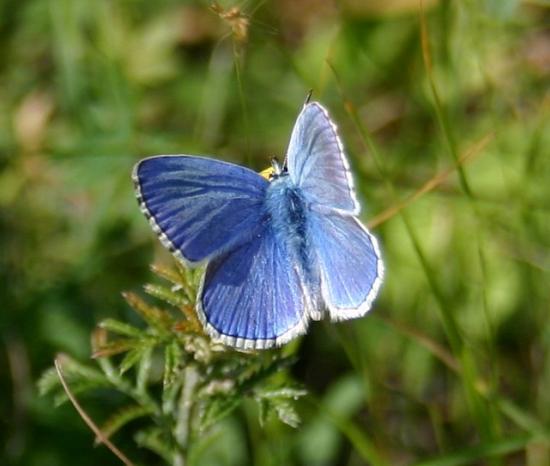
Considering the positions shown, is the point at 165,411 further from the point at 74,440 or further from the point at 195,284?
the point at 74,440

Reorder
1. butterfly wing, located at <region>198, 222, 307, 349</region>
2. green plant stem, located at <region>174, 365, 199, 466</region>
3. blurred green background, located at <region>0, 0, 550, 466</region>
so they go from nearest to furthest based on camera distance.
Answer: butterfly wing, located at <region>198, 222, 307, 349</region>, green plant stem, located at <region>174, 365, 199, 466</region>, blurred green background, located at <region>0, 0, 550, 466</region>

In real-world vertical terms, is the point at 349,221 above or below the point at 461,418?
above

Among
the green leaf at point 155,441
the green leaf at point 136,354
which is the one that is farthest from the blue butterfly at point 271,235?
the green leaf at point 155,441

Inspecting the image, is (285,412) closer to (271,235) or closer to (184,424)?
(184,424)

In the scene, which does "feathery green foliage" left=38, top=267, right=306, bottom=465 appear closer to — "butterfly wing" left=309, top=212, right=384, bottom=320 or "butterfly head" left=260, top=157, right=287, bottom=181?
"butterfly wing" left=309, top=212, right=384, bottom=320

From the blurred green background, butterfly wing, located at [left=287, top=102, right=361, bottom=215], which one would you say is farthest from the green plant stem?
the blurred green background

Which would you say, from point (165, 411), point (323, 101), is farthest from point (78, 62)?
point (165, 411)
